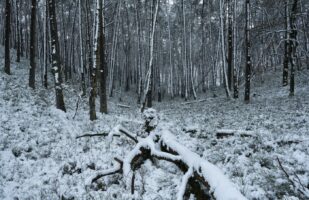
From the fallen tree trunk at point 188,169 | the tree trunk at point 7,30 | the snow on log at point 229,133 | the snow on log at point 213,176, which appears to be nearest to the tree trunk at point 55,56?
the tree trunk at point 7,30

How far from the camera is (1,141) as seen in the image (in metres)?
8.38

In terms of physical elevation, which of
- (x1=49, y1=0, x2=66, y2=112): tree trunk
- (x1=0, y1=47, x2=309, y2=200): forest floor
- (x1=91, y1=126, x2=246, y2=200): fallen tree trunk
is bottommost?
(x1=0, y1=47, x2=309, y2=200): forest floor

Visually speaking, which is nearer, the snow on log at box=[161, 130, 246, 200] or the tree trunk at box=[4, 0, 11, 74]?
the snow on log at box=[161, 130, 246, 200]

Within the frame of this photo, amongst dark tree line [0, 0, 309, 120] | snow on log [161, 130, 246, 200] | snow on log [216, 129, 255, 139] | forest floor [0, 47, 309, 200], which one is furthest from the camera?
dark tree line [0, 0, 309, 120]

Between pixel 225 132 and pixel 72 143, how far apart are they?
16.7 feet

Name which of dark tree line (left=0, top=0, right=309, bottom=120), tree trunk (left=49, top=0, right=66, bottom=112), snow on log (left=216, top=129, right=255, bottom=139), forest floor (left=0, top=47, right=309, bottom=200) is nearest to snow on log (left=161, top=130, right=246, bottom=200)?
forest floor (left=0, top=47, right=309, bottom=200)

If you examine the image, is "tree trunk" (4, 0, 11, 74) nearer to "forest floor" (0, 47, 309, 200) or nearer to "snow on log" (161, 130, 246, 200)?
"forest floor" (0, 47, 309, 200)

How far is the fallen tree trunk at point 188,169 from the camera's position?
3137 millimetres

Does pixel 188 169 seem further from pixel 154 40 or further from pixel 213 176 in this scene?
pixel 154 40

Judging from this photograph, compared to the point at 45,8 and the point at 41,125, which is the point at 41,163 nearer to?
the point at 41,125

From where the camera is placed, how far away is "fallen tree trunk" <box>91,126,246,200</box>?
3137 mm

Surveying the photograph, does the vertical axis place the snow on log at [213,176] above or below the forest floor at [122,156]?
above

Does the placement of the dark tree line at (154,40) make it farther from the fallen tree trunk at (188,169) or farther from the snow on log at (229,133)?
the fallen tree trunk at (188,169)

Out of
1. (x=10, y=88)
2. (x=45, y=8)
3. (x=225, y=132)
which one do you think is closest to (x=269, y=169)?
(x=225, y=132)
